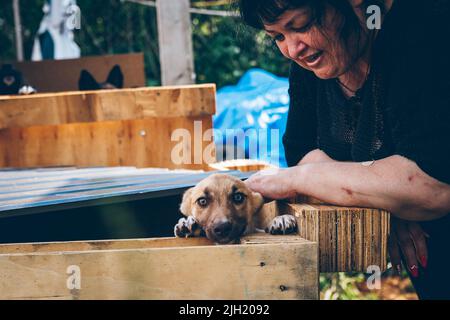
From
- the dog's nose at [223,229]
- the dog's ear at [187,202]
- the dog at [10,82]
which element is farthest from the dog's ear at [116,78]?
the dog's nose at [223,229]

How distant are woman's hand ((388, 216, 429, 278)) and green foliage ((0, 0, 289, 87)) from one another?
894 cm

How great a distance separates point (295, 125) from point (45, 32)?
22.0 feet

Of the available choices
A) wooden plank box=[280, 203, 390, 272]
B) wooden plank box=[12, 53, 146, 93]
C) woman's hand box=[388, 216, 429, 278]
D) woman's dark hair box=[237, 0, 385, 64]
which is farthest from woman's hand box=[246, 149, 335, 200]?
wooden plank box=[12, 53, 146, 93]

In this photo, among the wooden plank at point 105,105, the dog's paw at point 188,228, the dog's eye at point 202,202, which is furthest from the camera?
the wooden plank at point 105,105

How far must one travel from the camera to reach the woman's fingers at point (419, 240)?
1.70 metres

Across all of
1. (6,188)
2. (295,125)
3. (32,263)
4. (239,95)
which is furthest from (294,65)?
(239,95)

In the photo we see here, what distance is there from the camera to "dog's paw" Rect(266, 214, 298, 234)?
5.63ft

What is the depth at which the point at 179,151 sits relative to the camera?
190 inches

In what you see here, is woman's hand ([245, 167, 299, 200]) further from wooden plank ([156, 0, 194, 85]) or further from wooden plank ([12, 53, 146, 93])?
wooden plank ([12, 53, 146, 93])

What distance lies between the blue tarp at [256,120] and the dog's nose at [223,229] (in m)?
2.42

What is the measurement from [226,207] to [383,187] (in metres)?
0.94

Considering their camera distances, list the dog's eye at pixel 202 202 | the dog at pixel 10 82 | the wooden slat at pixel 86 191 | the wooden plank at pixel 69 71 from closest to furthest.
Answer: the wooden slat at pixel 86 191 → the dog's eye at pixel 202 202 → the dog at pixel 10 82 → the wooden plank at pixel 69 71

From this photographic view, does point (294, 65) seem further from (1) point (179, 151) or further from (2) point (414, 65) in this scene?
(1) point (179, 151)

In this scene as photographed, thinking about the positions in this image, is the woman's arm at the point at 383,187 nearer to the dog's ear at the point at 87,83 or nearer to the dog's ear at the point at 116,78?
the dog's ear at the point at 87,83
